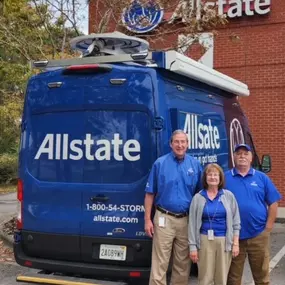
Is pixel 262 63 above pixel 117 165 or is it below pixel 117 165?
above

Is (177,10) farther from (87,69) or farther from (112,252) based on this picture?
(112,252)

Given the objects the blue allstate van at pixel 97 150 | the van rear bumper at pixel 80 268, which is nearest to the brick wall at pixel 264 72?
the blue allstate van at pixel 97 150

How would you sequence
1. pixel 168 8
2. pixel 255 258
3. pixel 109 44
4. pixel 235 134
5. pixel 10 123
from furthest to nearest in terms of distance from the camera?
pixel 10 123
pixel 168 8
pixel 235 134
pixel 109 44
pixel 255 258

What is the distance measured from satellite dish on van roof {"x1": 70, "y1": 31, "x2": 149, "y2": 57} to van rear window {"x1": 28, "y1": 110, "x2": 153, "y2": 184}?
95 cm

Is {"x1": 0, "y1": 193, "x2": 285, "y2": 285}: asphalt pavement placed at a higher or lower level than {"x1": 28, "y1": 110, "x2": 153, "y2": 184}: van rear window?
lower

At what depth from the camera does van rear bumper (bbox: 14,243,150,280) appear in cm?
495

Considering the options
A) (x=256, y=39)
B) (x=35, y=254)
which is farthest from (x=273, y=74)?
(x=35, y=254)

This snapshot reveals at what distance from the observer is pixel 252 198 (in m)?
4.75

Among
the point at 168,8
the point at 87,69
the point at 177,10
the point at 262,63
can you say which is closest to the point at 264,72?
the point at 262,63

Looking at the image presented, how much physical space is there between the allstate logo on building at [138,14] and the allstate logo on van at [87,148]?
3999mm

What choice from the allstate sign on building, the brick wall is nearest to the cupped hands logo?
the allstate sign on building

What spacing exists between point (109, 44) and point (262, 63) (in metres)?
6.68

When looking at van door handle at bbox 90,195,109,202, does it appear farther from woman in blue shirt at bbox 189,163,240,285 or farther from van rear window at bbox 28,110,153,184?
woman in blue shirt at bbox 189,163,240,285

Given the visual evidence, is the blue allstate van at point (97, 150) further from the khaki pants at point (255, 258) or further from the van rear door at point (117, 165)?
the khaki pants at point (255, 258)
